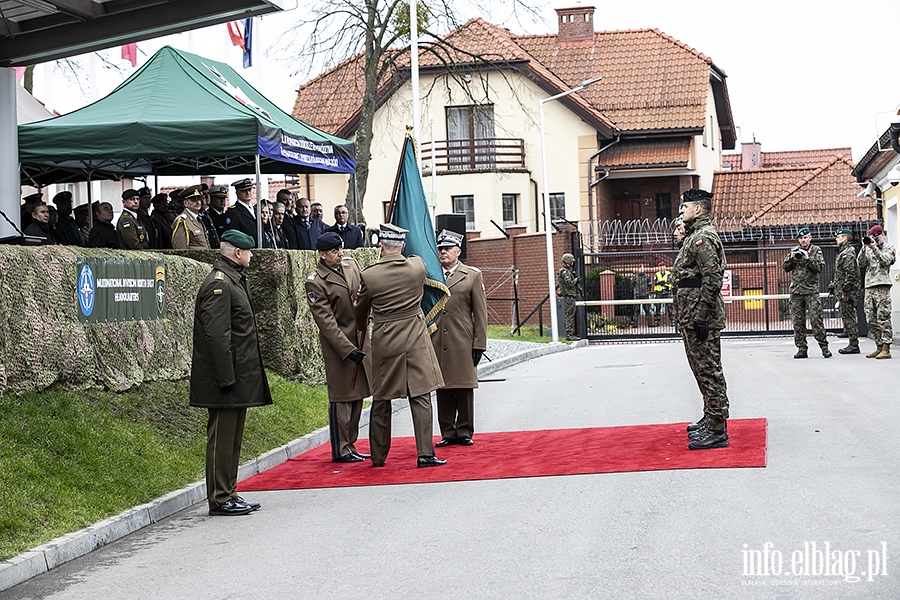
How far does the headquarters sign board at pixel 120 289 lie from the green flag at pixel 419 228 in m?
2.87

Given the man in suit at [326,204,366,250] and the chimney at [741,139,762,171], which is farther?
the chimney at [741,139,762,171]

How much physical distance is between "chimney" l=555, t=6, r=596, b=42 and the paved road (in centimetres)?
3861

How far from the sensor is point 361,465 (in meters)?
10.7

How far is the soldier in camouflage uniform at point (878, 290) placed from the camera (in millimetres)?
19234

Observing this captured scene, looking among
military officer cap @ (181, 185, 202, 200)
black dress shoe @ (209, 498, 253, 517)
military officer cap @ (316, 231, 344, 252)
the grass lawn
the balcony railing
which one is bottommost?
black dress shoe @ (209, 498, 253, 517)

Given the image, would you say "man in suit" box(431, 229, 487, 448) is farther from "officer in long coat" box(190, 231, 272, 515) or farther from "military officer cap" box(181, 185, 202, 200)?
"military officer cap" box(181, 185, 202, 200)

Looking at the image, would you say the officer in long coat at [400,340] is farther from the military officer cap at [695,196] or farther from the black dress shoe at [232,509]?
the military officer cap at [695,196]

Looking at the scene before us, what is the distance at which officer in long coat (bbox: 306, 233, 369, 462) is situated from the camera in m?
10.6

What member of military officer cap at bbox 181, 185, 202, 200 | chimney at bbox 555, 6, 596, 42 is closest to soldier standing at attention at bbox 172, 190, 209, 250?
military officer cap at bbox 181, 185, 202, 200

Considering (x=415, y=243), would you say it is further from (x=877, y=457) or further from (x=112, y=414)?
(x=877, y=457)

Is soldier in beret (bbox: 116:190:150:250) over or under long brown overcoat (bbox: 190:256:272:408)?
over

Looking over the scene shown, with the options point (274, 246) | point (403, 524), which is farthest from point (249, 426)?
point (274, 246)

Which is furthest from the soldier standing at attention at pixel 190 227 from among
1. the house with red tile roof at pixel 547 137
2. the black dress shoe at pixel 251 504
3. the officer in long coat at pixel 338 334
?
the house with red tile roof at pixel 547 137

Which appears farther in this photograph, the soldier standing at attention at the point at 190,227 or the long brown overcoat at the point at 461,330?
the soldier standing at attention at the point at 190,227
